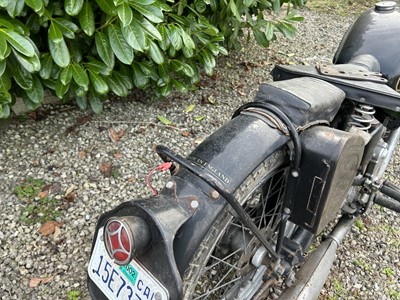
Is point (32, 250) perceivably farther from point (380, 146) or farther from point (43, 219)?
point (380, 146)

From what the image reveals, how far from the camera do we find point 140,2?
193cm

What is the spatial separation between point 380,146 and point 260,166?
2.94ft

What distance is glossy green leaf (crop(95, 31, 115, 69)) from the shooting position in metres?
2.16

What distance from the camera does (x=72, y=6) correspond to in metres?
1.89

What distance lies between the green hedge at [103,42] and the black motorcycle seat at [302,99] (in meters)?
0.77

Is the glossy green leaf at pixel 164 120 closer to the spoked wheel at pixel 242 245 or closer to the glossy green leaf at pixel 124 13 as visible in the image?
the glossy green leaf at pixel 124 13

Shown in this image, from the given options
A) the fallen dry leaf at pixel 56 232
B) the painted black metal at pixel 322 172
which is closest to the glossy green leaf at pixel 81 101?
the fallen dry leaf at pixel 56 232

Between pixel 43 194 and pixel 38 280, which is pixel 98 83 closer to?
pixel 43 194

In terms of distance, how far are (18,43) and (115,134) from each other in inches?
42.3

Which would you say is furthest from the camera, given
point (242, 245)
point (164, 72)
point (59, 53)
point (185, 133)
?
point (185, 133)

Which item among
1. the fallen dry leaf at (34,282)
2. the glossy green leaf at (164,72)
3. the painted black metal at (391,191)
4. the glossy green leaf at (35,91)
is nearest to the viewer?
the fallen dry leaf at (34,282)

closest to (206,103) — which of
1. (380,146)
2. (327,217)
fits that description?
(380,146)

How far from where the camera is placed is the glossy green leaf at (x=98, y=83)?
90.5 inches

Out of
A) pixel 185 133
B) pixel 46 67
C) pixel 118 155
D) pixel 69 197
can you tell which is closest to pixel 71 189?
pixel 69 197
